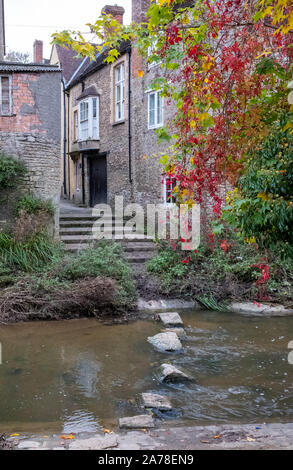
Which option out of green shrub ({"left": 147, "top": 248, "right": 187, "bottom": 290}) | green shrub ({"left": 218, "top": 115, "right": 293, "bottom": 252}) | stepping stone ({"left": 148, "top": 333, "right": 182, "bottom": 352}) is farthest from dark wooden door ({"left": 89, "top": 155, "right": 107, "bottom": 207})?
green shrub ({"left": 218, "top": 115, "right": 293, "bottom": 252})

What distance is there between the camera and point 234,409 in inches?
197

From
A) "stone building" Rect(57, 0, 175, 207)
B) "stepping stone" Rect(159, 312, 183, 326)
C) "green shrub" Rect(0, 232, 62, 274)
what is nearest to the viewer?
"stepping stone" Rect(159, 312, 183, 326)

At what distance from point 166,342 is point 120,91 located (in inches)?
558

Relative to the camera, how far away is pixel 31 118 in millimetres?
12086

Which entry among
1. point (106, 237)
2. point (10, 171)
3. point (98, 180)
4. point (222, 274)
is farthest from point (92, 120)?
point (222, 274)

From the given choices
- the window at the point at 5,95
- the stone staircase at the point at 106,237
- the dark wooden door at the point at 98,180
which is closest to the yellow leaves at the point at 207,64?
the stone staircase at the point at 106,237

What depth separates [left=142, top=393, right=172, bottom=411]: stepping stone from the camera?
16.1ft

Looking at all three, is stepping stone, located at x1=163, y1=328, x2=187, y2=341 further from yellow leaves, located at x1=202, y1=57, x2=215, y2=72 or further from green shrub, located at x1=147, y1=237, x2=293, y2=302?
yellow leaves, located at x1=202, y1=57, x2=215, y2=72


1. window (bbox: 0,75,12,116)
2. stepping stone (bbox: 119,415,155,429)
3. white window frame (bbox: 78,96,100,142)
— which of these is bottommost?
stepping stone (bbox: 119,415,155,429)

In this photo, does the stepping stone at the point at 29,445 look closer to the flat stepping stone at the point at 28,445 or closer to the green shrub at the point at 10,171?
the flat stepping stone at the point at 28,445

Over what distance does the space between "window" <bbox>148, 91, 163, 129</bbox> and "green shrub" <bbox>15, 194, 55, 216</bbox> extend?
231 inches

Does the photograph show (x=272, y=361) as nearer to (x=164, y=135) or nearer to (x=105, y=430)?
(x=105, y=430)

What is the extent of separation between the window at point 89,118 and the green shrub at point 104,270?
11532 mm

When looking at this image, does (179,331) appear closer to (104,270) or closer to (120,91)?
(104,270)
